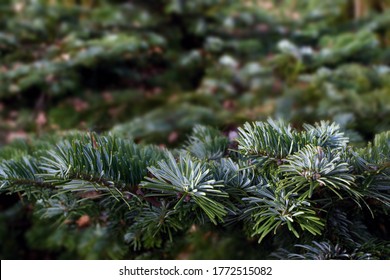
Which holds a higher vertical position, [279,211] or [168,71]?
[168,71]

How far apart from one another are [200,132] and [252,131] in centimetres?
16

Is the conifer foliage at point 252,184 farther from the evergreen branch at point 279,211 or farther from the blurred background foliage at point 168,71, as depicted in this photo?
the blurred background foliage at point 168,71

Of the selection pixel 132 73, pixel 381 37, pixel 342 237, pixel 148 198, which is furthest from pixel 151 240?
pixel 381 37

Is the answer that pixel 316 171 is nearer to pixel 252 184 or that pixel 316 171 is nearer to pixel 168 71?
pixel 252 184

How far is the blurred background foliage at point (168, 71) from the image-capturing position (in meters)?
0.86

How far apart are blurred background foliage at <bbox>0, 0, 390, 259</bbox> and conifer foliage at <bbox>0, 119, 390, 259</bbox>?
0.29 m

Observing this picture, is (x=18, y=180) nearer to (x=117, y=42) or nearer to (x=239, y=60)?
(x=117, y=42)

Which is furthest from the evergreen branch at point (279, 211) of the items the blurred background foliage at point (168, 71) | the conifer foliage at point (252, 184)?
the blurred background foliage at point (168, 71)

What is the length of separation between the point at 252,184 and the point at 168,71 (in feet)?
3.13

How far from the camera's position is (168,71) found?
4.20 feet

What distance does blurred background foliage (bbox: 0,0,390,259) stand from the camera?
855 millimetres

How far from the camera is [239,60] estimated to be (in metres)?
1.28

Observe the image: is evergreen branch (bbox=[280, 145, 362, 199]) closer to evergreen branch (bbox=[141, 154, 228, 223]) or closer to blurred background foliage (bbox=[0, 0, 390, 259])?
evergreen branch (bbox=[141, 154, 228, 223])

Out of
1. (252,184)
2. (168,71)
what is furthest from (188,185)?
(168,71)
